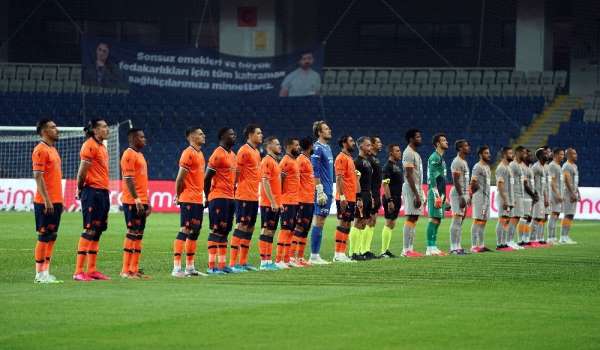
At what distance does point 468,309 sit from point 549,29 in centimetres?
3725

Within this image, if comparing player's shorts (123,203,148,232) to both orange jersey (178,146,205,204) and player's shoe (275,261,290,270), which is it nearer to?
orange jersey (178,146,205,204)

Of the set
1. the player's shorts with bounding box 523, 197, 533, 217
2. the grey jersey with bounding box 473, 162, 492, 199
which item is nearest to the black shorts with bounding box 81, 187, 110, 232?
the grey jersey with bounding box 473, 162, 492, 199

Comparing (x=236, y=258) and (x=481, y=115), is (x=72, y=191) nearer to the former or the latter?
(x=481, y=115)

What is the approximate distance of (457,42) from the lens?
174ft

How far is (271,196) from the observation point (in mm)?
19312

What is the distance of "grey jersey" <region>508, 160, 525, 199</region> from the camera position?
Result: 27.0 meters

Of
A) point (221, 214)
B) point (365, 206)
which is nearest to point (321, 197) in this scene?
point (365, 206)

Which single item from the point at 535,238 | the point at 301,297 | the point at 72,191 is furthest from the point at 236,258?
the point at 72,191

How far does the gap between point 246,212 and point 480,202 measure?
741 cm

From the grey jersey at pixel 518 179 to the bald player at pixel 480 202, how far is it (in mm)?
1651

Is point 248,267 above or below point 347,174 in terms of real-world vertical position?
below

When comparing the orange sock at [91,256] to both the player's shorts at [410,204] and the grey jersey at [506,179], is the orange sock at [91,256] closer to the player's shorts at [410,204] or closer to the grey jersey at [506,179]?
the player's shorts at [410,204]

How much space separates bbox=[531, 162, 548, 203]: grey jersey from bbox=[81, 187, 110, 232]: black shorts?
13.5m

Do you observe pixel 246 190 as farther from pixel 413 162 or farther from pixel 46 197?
pixel 413 162
